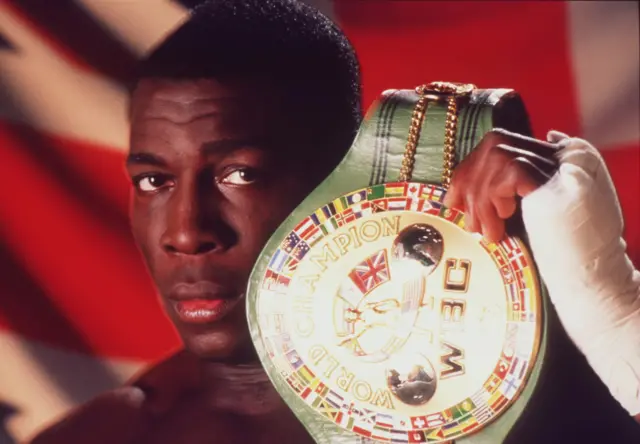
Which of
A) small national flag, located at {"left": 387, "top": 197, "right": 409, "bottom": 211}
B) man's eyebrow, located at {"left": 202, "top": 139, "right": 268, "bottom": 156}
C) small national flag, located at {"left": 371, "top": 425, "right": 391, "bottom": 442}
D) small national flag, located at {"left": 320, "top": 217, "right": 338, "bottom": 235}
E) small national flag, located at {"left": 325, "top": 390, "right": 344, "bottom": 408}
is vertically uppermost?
man's eyebrow, located at {"left": 202, "top": 139, "right": 268, "bottom": 156}

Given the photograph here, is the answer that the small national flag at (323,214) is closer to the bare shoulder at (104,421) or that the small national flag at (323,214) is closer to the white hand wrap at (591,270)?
the white hand wrap at (591,270)

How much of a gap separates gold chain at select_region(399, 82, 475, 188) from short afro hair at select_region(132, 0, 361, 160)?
0.15m

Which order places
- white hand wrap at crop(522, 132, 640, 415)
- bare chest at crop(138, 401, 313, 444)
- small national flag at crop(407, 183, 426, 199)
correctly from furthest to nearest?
1. bare chest at crop(138, 401, 313, 444)
2. small national flag at crop(407, 183, 426, 199)
3. white hand wrap at crop(522, 132, 640, 415)

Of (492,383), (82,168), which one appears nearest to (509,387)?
(492,383)

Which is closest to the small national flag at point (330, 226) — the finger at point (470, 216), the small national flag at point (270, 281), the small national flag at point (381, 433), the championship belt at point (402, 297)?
the championship belt at point (402, 297)

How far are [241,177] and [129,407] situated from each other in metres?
0.47

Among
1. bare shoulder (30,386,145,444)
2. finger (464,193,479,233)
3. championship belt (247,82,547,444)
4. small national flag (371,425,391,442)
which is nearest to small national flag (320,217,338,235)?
championship belt (247,82,547,444)

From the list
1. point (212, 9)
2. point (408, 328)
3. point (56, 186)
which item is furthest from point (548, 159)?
point (56, 186)

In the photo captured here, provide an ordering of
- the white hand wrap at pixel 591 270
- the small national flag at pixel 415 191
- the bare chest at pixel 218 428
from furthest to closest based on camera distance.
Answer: the bare chest at pixel 218 428 → the small national flag at pixel 415 191 → the white hand wrap at pixel 591 270

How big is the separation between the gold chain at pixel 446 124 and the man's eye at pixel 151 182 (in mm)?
424

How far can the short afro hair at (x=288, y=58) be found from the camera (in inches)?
58.6

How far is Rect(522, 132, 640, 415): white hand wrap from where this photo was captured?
125 cm

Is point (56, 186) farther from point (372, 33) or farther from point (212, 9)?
point (372, 33)

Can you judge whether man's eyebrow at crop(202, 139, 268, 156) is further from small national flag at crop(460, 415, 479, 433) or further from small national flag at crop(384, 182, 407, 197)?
small national flag at crop(460, 415, 479, 433)
